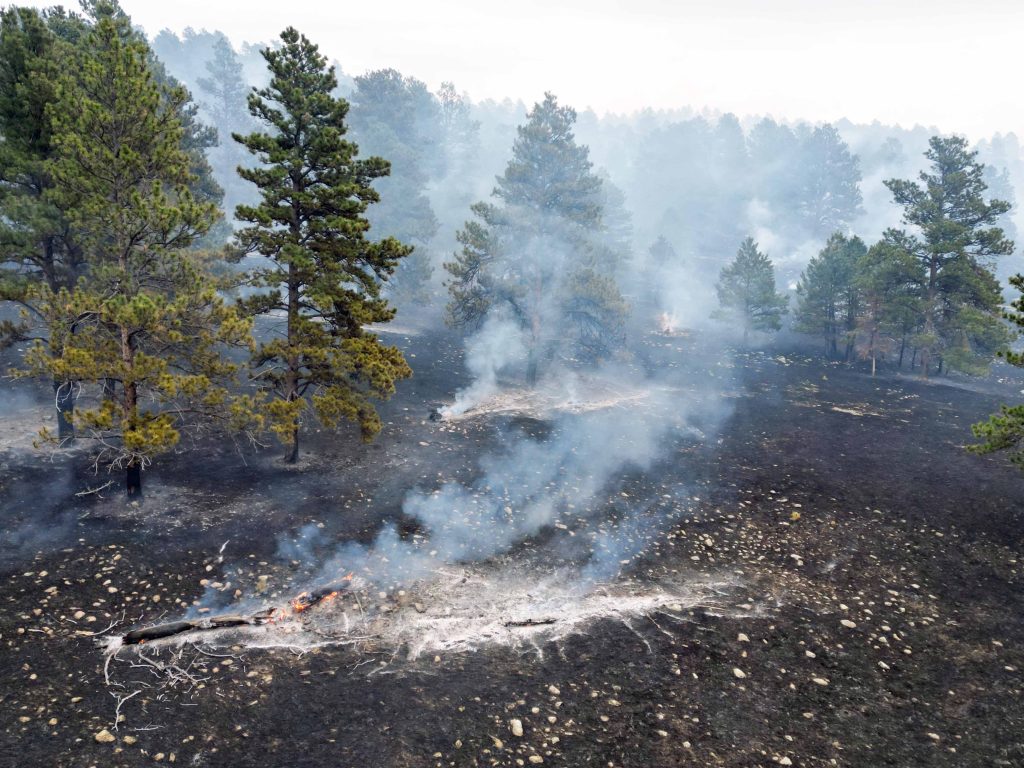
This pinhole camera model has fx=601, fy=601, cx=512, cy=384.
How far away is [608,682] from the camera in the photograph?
9.61m

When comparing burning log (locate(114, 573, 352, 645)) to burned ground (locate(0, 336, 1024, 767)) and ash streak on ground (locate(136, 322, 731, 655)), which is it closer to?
ash streak on ground (locate(136, 322, 731, 655))

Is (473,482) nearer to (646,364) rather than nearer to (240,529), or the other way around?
(240,529)

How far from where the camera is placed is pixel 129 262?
13.9 meters

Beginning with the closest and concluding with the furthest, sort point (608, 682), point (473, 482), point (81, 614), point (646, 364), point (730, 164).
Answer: point (608, 682) → point (81, 614) → point (473, 482) → point (646, 364) → point (730, 164)

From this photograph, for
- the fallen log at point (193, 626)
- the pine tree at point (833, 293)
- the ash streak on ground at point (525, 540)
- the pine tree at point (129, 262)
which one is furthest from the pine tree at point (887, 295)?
the fallen log at point (193, 626)

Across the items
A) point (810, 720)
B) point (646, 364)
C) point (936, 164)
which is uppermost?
point (936, 164)

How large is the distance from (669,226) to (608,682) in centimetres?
8439

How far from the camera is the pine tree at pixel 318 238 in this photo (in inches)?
601

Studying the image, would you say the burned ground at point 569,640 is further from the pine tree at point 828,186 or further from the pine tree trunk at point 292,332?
the pine tree at point 828,186

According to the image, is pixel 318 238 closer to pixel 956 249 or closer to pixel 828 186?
pixel 956 249

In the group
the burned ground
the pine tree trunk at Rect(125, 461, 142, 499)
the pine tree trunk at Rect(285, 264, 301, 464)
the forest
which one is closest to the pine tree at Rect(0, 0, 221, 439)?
the forest

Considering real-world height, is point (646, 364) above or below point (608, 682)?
above

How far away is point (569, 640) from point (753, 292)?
40.5 m

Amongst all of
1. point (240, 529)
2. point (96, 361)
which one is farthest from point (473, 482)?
point (96, 361)
